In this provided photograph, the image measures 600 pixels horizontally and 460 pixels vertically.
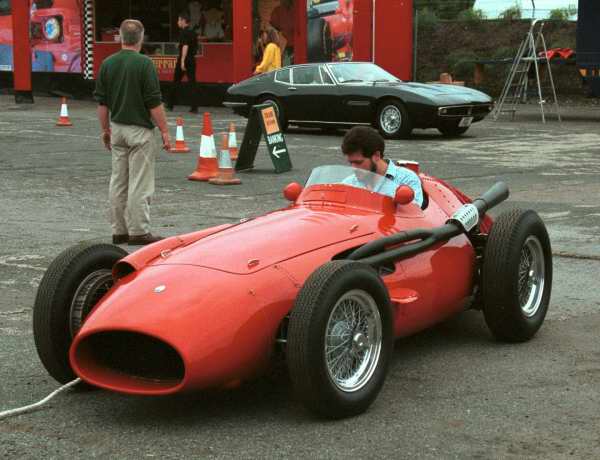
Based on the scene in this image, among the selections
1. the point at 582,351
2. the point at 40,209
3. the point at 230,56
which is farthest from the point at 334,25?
the point at 582,351

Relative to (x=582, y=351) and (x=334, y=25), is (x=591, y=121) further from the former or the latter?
(x=582, y=351)

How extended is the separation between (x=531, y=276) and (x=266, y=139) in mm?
8303

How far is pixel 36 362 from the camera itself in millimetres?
5543

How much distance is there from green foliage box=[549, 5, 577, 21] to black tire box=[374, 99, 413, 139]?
14210 millimetres

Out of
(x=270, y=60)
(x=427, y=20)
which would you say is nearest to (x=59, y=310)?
(x=270, y=60)

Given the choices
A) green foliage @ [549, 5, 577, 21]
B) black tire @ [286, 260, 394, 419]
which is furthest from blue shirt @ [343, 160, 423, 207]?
green foliage @ [549, 5, 577, 21]

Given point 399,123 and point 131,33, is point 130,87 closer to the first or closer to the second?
point 131,33

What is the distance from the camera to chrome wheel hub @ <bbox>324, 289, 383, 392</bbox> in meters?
4.69

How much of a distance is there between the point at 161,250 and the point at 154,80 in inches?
162

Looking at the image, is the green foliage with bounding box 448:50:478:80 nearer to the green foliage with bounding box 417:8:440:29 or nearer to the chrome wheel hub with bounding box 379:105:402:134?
the green foliage with bounding box 417:8:440:29

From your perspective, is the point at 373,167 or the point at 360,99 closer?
the point at 373,167

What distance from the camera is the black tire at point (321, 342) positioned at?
445 centimetres

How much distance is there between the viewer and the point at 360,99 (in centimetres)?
1892

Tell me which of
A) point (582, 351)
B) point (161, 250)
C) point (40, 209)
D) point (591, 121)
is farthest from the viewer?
point (591, 121)
